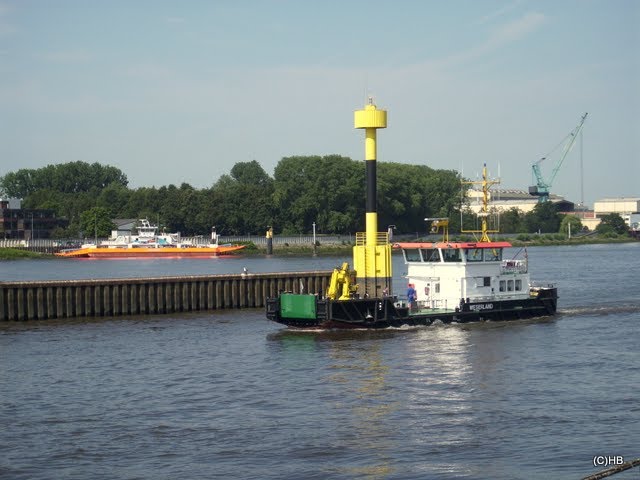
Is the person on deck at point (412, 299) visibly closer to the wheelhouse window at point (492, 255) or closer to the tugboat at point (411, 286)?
the tugboat at point (411, 286)

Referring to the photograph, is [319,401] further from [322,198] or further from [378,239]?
[322,198]

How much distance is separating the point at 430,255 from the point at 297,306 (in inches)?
305

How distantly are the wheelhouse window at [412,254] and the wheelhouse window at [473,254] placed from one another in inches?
96.4

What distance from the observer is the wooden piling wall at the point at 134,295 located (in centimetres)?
5722

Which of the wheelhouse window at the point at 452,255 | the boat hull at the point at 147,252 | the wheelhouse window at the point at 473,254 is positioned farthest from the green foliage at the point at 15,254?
the wheelhouse window at the point at 473,254

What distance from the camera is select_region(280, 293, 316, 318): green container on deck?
48906mm

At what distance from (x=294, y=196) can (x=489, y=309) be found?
119 meters

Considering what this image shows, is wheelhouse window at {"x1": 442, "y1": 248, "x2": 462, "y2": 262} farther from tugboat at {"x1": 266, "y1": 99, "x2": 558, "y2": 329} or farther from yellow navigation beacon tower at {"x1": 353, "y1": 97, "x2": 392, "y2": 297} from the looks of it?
yellow navigation beacon tower at {"x1": 353, "y1": 97, "x2": 392, "y2": 297}

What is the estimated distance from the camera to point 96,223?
172250 mm

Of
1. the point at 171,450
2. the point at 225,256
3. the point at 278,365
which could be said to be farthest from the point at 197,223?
the point at 171,450

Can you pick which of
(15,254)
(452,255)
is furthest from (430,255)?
(15,254)

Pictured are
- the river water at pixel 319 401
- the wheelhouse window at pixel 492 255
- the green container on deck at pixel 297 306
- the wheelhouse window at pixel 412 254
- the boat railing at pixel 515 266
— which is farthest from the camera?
the boat railing at pixel 515 266

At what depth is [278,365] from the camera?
41.0m

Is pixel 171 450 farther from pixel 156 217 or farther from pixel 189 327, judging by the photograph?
pixel 156 217
